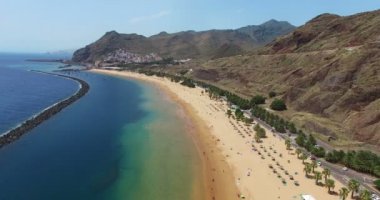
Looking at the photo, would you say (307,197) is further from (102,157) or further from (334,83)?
(334,83)

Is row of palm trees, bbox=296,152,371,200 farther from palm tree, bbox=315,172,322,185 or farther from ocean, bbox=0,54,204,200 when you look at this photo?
ocean, bbox=0,54,204,200

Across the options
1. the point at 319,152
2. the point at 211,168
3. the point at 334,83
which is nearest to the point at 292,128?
the point at 319,152

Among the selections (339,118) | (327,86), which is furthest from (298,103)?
(339,118)

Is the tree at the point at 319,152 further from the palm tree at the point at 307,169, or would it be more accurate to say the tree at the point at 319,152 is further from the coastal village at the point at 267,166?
the palm tree at the point at 307,169

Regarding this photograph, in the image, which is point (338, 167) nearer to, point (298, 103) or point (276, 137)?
point (276, 137)

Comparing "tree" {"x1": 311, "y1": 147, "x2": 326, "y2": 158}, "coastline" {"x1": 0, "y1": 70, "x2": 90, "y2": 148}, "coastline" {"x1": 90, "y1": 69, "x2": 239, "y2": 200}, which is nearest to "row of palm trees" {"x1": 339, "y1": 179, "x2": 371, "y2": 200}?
"coastline" {"x1": 90, "y1": 69, "x2": 239, "y2": 200}

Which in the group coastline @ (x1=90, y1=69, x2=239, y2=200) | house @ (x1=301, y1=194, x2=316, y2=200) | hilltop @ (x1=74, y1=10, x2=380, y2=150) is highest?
hilltop @ (x1=74, y1=10, x2=380, y2=150)
